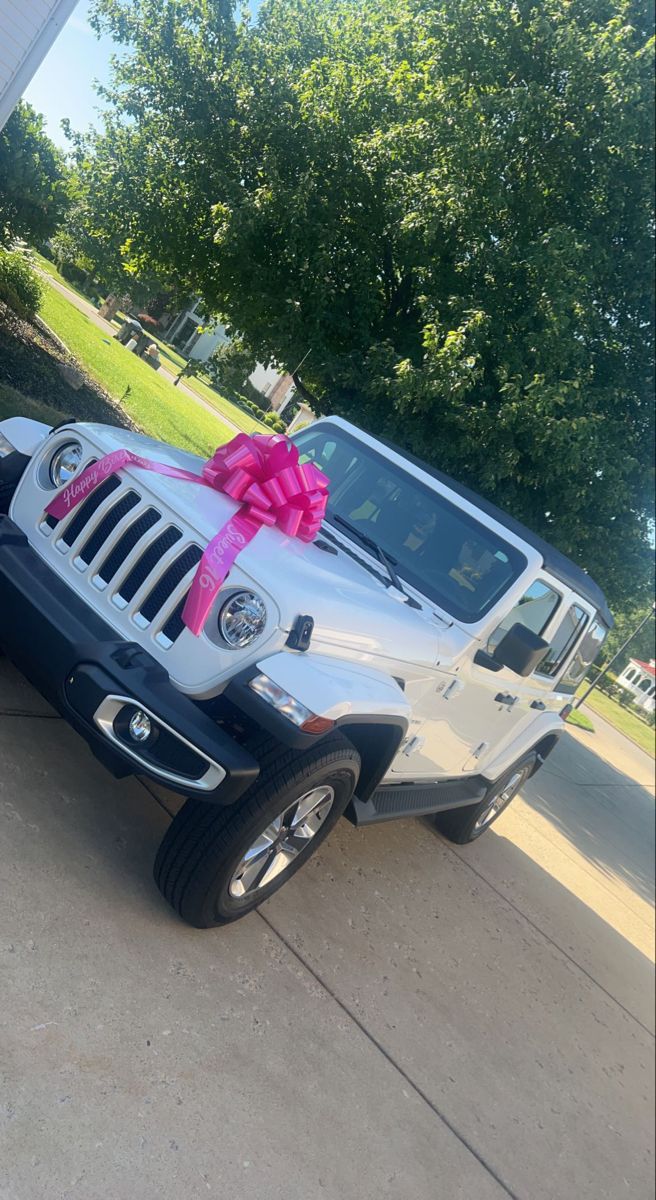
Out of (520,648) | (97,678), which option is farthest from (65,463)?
(520,648)

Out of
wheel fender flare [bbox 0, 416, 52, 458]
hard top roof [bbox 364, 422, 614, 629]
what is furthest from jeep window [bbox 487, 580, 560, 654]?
wheel fender flare [bbox 0, 416, 52, 458]

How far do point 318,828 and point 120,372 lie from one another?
48.5 feet

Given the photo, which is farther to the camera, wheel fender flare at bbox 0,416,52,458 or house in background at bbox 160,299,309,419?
house in background at bbox 160,299,309,419

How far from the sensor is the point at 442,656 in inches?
164

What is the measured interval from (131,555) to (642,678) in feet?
228

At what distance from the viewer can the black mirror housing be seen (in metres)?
4.17

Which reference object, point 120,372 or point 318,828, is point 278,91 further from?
point 318,828

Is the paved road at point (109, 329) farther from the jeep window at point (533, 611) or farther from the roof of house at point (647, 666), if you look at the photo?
the roof of house at point (647, 666)

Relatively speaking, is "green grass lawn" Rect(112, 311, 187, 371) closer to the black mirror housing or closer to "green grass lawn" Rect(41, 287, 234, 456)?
"green grass lawn" Rect(41, 287, 234, 456)

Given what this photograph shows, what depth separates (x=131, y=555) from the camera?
3463 millimetres

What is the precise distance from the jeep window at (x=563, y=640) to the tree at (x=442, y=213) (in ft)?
12.3

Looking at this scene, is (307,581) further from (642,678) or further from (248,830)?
(642,678)

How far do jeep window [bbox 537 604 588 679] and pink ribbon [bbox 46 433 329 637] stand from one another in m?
2.19

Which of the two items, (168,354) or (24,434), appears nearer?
(24,434)
